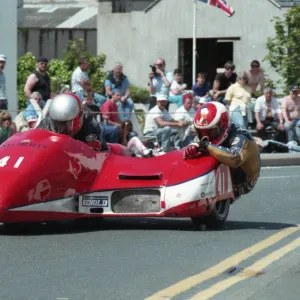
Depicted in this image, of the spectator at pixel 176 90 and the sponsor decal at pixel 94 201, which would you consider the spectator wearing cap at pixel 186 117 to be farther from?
the sponsor decal at pixel 94 201

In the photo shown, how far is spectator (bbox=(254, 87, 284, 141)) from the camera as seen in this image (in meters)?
22.8

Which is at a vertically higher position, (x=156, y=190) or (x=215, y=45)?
(x=215, y=45)

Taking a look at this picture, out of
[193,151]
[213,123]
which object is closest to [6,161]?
[193,151]

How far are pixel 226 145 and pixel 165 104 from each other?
9.20m

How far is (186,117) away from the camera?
69.2 feet

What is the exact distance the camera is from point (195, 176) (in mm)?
11250

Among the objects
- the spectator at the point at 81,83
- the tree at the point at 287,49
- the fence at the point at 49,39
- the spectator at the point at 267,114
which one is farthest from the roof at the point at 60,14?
the spectator at the point at 81,83

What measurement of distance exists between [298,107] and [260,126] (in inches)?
35.0

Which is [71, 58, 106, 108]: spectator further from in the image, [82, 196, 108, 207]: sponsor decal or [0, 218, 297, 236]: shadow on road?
[82, 196, 108, 207]: sponsor decal

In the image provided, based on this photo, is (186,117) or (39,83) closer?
(39,83)

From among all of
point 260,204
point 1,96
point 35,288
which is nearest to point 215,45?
point 1,96

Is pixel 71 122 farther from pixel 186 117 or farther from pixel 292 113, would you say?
pixel 292 113

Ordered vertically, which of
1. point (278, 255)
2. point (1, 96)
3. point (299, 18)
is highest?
point (299, 18)

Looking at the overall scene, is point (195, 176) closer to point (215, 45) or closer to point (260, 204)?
point (260, 204)
